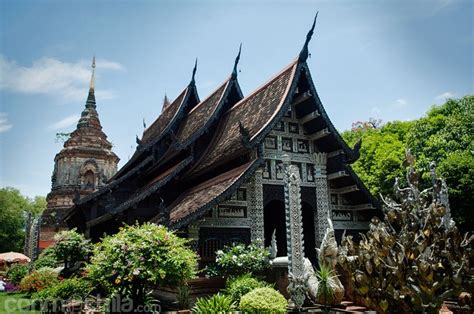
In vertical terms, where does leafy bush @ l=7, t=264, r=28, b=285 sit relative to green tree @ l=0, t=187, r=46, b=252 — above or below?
below

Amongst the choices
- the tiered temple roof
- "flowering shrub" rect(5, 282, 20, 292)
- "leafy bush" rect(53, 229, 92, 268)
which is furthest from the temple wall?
"flowering shrub" rect(5, 282, 20, 292)

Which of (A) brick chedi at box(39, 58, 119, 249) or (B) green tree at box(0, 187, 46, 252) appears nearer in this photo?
(A) brick chedi at box(39, 58, 119, 249)

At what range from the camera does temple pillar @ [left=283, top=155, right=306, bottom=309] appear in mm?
8633

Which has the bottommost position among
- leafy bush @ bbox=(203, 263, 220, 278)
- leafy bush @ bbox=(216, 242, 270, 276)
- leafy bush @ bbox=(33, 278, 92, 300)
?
leafy bush @ bbox=(33, 278, 92, 300)

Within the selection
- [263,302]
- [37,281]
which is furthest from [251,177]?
[37,281]

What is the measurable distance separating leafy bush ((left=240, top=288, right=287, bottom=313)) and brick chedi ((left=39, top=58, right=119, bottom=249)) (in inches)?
1014

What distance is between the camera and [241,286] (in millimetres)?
9172

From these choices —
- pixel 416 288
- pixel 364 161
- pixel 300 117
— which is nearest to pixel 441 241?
pixel 416 288

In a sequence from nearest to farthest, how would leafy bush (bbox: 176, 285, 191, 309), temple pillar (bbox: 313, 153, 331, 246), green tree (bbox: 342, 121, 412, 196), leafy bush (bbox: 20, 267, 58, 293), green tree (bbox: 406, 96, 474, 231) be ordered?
leafy bush (bbox: 176, 285, 191, 309), temple pillar (bbox: 313, 153, 331, 246), leafy bush (bbox: 20, 267, 58, 293), green tree (bbox: 406, 96, 474, 231), green tree (bbox: 342, 121, 412, 196)

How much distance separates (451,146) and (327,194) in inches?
448

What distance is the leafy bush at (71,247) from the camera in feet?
51.4

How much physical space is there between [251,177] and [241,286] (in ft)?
13.1

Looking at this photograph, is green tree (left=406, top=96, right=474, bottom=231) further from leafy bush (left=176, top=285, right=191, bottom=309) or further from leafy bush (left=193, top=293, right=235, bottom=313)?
leafy bush (left=193, top=293, right=235, bottom=313)

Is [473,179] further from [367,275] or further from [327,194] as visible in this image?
[367,275]
